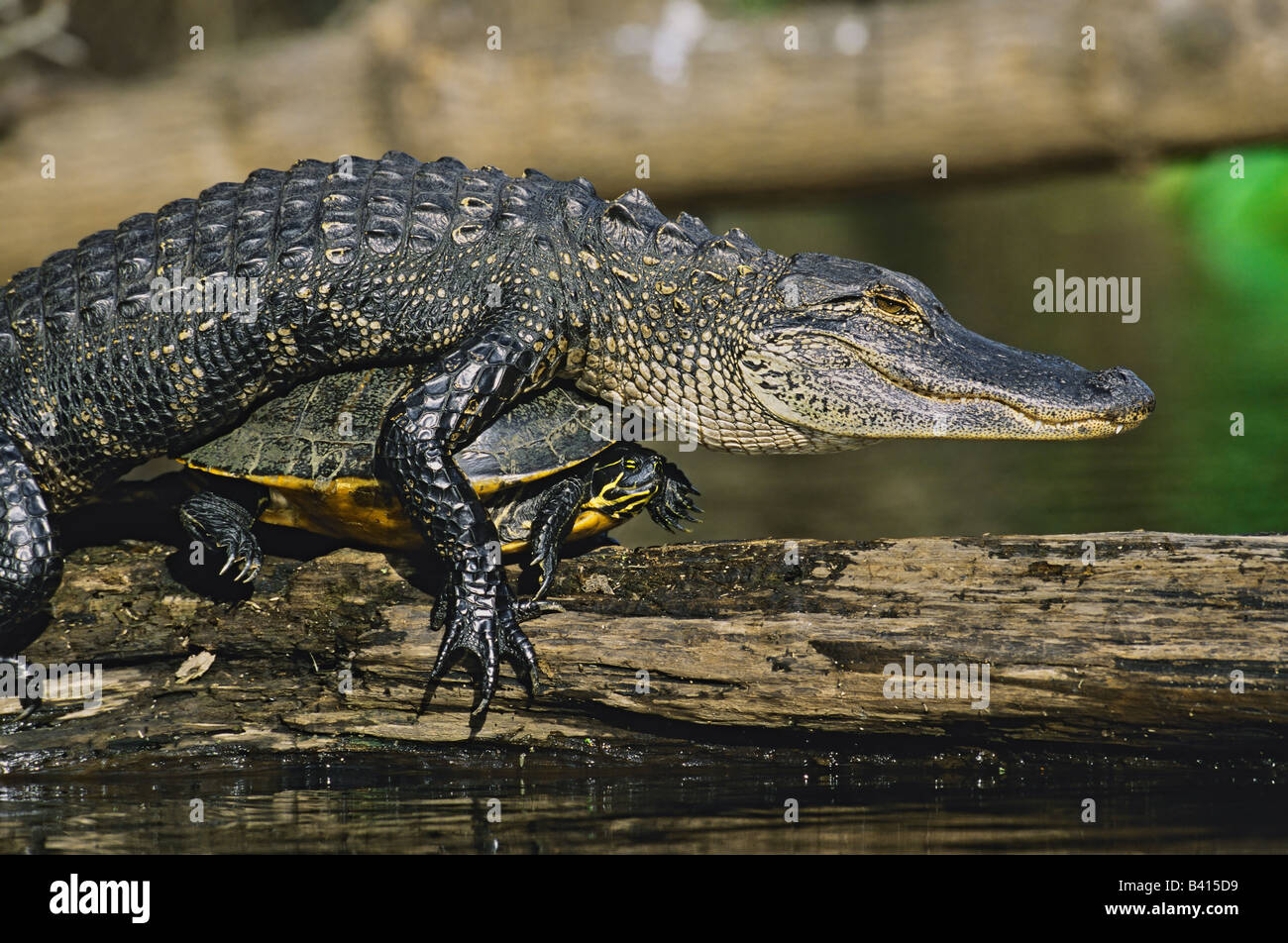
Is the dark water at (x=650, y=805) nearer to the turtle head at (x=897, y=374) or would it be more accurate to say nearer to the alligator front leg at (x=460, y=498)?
the alligator front leg at (x=460, y=498)

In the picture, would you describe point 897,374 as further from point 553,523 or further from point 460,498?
point 460,498

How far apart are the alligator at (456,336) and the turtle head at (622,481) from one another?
0.79 feet

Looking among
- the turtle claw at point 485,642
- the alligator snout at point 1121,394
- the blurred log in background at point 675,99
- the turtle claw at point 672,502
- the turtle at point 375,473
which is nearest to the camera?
the turtle claw at point 485,642

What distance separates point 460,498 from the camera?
410 centimetres

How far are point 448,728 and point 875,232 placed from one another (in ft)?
36.1

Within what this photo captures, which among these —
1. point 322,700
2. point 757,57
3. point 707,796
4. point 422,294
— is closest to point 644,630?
point 707,796

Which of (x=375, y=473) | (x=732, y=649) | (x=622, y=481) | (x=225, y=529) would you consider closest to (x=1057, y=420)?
(x=732, y=649)

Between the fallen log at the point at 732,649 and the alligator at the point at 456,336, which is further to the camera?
the alligator at the point at 456,336

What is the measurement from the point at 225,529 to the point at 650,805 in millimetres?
1856

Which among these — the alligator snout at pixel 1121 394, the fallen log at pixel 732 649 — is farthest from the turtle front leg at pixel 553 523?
the alligator snout at pixel 1121 394

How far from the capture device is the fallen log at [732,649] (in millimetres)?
3701
